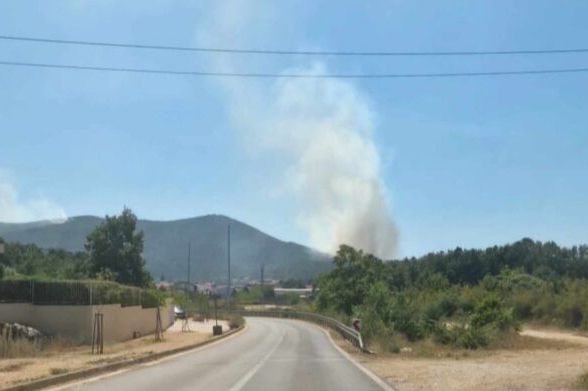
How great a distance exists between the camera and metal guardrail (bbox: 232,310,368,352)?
42.7 metres

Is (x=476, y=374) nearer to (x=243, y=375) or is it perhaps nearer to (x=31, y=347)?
(x=243, y=375)

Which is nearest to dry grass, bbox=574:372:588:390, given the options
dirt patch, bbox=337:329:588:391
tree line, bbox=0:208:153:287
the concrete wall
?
dirt patch, bbox=337:329:588:391

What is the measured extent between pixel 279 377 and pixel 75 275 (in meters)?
55.5

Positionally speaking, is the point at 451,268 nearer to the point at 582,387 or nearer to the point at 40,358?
the point at 40,358

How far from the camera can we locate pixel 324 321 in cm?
8088

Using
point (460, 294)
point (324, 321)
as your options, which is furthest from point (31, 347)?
point (460, 294)

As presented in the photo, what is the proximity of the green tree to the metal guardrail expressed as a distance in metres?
18.6

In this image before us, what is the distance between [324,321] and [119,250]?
73.8ft

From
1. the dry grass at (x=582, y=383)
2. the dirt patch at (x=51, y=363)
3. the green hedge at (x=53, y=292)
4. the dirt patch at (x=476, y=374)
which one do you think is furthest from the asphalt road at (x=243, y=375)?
the green hedge at (x=53, y=292)

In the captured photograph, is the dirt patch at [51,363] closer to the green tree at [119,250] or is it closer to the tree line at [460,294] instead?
the tree line at [460,294]

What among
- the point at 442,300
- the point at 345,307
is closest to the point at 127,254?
the point at 345,307

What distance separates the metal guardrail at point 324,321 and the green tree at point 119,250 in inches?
732

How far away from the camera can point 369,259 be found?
325ft

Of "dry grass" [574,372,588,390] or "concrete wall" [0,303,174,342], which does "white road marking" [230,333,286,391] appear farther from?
"concrete wall" [0,303,174,342]
